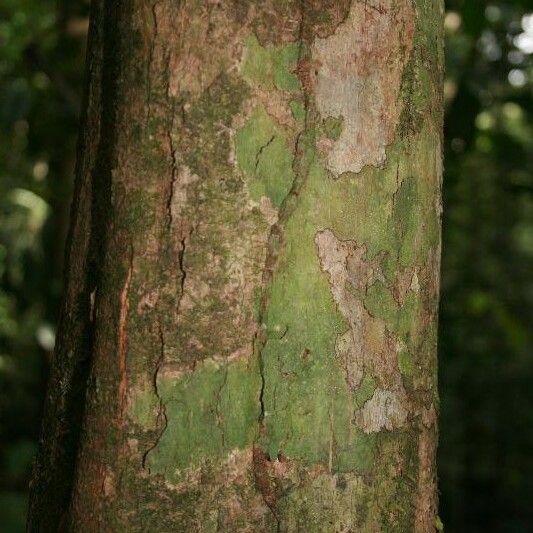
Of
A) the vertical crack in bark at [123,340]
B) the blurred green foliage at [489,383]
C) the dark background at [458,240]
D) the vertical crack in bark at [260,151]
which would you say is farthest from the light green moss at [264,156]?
the blurred green foliage at [489,383]

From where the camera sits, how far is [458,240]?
4332 mm

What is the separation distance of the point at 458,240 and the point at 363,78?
3.74 metres

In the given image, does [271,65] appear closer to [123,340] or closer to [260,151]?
[260,151]

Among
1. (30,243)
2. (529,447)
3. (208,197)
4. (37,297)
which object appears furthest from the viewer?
(529,447)

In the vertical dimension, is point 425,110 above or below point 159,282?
above

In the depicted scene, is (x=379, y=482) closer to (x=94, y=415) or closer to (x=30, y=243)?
(x=94, y=415)

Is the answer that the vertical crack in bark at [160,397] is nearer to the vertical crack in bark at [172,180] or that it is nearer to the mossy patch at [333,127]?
the vertical crack in bark at [172,180]

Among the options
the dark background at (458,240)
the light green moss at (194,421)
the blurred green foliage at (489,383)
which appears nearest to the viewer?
the light green moss at (194,421)

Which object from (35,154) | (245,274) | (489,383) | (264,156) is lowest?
(489,383)

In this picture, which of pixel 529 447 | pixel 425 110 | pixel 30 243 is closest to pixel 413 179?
pixel 425 110

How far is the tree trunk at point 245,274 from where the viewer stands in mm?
685

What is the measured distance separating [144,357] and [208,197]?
152 millimetres

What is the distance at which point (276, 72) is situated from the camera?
27.4 inches


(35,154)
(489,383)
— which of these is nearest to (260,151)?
(35,154)
